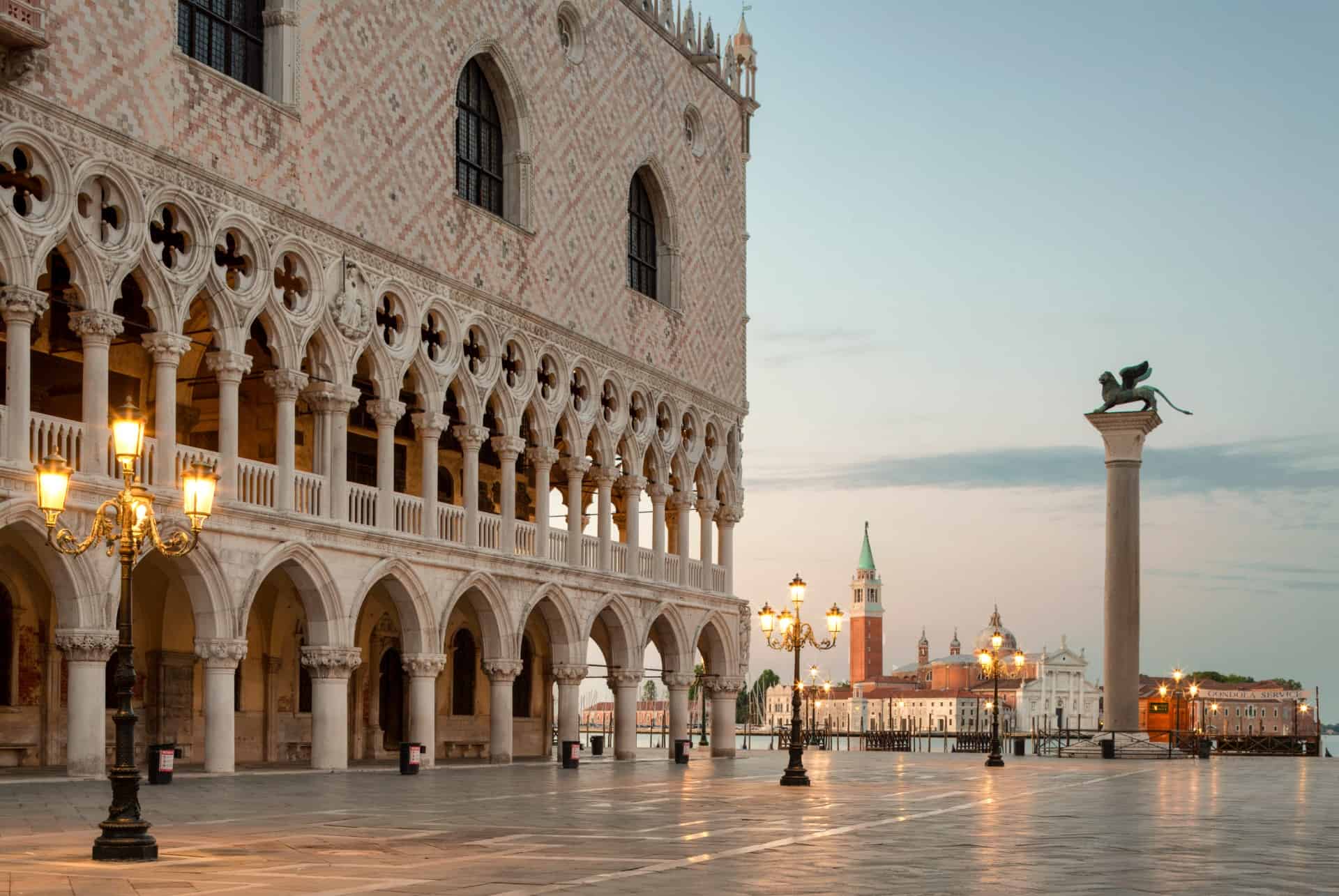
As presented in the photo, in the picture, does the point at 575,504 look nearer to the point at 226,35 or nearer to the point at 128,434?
the point at 226,35

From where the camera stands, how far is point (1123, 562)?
137 feet

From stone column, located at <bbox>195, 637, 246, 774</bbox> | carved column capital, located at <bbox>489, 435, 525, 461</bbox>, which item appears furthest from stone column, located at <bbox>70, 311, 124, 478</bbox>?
carved column capital, located at <bbox>489, 435, 525, 461</bbox>

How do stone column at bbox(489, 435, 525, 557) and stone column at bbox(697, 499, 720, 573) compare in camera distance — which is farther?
stone column at bbox(697, 499, 720, 573)

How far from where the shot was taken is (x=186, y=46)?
24.5 m

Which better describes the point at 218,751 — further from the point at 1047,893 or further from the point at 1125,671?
the point at 1125,671

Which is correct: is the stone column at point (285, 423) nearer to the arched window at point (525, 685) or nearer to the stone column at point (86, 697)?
the stone column at point (86, 697)

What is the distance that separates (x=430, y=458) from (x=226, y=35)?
299 inches

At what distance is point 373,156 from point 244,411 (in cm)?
548

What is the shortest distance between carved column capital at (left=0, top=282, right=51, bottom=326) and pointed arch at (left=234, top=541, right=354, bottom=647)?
17.6 ft

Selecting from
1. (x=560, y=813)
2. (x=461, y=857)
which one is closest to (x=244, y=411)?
(x=560, y=813)

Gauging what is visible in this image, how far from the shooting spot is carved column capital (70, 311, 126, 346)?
2188cm

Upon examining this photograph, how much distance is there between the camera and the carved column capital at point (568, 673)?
33.3 metres

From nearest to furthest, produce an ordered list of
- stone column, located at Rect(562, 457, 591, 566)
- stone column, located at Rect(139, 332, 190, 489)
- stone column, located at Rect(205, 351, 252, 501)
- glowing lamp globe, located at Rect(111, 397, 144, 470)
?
glowing lamp globe, located at Rect(111, 397, 144, 470), stone column, located at Rect(139, 332, 190, 489), stone column, located at Rect(205, 351, 252, 501), stone column, located at Rect(562, 457, 591, 566)

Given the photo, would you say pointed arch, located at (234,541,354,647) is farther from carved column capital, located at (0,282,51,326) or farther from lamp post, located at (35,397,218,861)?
lamp post, located at (35,397,218,861)
